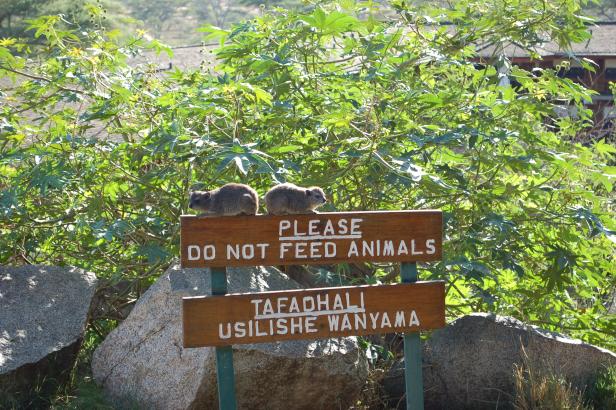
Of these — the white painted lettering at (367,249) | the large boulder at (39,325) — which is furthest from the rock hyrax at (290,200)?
the large boulder at (39,325)

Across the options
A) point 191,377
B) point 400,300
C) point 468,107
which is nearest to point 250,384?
point 191,377

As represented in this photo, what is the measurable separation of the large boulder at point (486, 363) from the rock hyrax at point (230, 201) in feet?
7.72

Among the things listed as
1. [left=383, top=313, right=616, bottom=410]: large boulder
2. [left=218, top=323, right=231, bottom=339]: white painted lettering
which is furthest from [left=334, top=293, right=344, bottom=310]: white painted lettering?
[left=383, top=313, right=616, bottom=410]: large boulder

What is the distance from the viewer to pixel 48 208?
711 cm

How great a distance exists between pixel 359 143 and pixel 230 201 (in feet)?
5.56

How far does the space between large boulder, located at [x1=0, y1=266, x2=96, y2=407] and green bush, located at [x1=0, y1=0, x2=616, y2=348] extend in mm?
411

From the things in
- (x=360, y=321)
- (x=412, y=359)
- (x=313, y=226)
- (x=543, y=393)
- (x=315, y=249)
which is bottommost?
(x=543, y=393)

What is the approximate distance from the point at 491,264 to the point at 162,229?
256 centimetres

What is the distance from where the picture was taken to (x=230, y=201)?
15.1 ft

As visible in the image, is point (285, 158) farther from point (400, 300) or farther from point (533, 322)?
point (533, 322)

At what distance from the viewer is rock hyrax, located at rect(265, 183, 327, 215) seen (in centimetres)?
460

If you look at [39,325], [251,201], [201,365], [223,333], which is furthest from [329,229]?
[39,325]

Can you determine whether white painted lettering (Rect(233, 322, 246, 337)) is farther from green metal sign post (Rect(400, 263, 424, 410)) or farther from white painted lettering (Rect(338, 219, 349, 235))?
green metal sign post (Rect(400, 263, 424, 410))

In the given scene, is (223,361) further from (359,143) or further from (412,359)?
(359,143)
